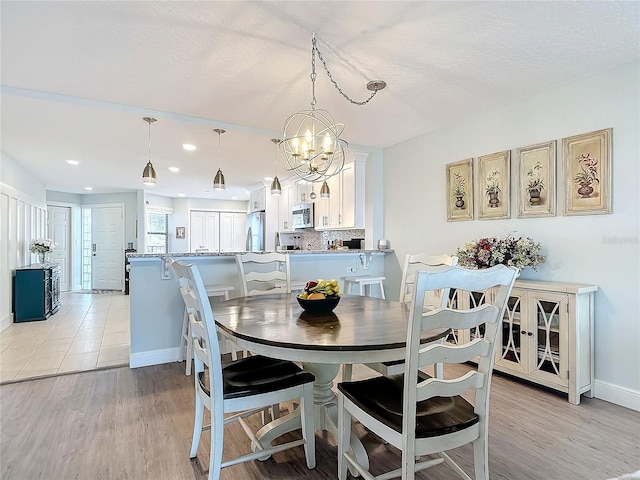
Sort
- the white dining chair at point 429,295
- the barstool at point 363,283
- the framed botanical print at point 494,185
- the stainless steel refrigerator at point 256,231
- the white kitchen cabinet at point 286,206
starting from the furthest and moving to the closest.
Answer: the stainless steel refrigerator at point 256,231 < the white kitchen cabinet at point 286,206 < the barstool at point 363,283 < the framed botanical print at point 494,185 < the white dining chair at point 429,295

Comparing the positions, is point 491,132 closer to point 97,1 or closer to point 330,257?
point 330,257

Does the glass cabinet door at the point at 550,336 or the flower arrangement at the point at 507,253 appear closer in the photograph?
the glass cabinet door at the point at 550,336

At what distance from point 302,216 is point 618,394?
14.8 feet

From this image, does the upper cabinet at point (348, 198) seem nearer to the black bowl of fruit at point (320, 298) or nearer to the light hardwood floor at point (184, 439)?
the light hardwood floor at point (184, 439)

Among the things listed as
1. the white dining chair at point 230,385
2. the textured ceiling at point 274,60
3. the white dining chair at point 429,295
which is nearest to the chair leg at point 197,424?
the white dining chair at point 230,385

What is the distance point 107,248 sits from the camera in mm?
8781

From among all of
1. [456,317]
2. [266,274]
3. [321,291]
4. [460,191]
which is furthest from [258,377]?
[460,191]

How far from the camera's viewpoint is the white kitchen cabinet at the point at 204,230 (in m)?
9.80

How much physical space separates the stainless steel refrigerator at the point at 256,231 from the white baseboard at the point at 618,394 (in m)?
5.96

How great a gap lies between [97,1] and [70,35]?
18.3 inches

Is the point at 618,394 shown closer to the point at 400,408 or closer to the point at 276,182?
the point at 400,408

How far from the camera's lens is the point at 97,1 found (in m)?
1.85

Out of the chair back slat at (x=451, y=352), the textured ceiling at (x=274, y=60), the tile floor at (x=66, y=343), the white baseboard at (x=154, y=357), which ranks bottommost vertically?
the tile floor at (x=66, y=343)

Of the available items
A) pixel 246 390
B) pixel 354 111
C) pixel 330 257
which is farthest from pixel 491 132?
pixel 246 390
